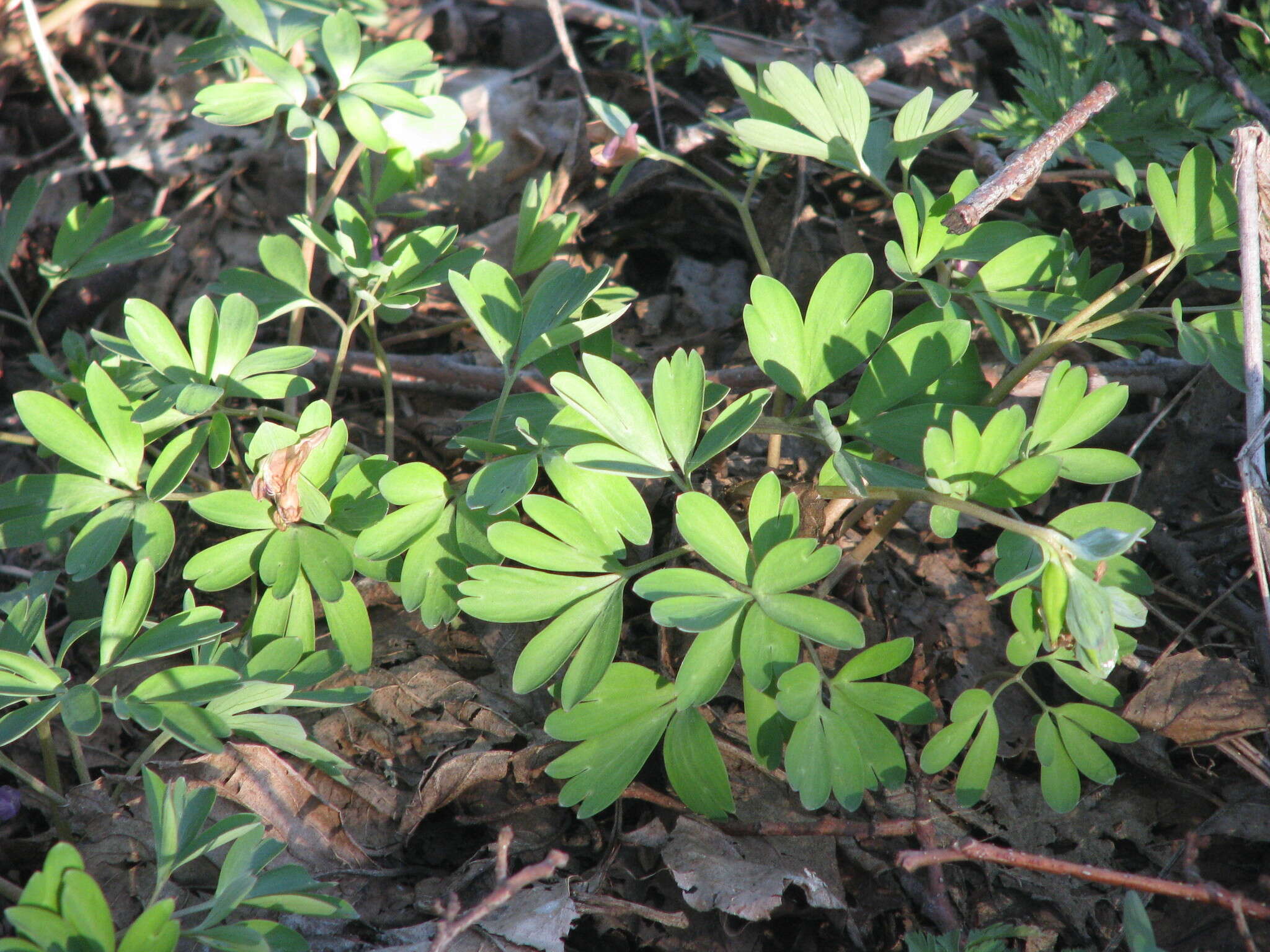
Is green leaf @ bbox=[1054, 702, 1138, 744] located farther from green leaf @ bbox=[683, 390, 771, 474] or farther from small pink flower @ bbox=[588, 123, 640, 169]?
small pink flower @ bbox=[588, 123, 640, 169]

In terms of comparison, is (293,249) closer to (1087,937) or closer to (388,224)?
(388,224)

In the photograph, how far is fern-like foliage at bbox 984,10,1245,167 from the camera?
200cm

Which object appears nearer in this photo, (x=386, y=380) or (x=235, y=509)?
(x=235, y=509)

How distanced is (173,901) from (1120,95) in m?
2.52

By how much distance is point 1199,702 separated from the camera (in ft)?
5.27

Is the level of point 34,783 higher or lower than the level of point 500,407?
lower

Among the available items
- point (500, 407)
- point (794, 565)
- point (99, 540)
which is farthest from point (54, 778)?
point (794, 565)

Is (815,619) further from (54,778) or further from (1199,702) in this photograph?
(54,778)

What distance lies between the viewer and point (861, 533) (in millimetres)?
1943

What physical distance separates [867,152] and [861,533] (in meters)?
0.84

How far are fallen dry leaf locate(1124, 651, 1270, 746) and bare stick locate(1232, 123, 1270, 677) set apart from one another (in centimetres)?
19

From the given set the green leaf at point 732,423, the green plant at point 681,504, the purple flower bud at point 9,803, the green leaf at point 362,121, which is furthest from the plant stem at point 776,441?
the purple flower bud at point 9,803

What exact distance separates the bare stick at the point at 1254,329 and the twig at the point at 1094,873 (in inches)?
18.9

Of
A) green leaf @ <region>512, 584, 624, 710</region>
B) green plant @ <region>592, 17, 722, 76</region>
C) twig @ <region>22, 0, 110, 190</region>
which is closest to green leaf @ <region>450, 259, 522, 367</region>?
green leaf @ <region>512, 584, 624, 710</region>
